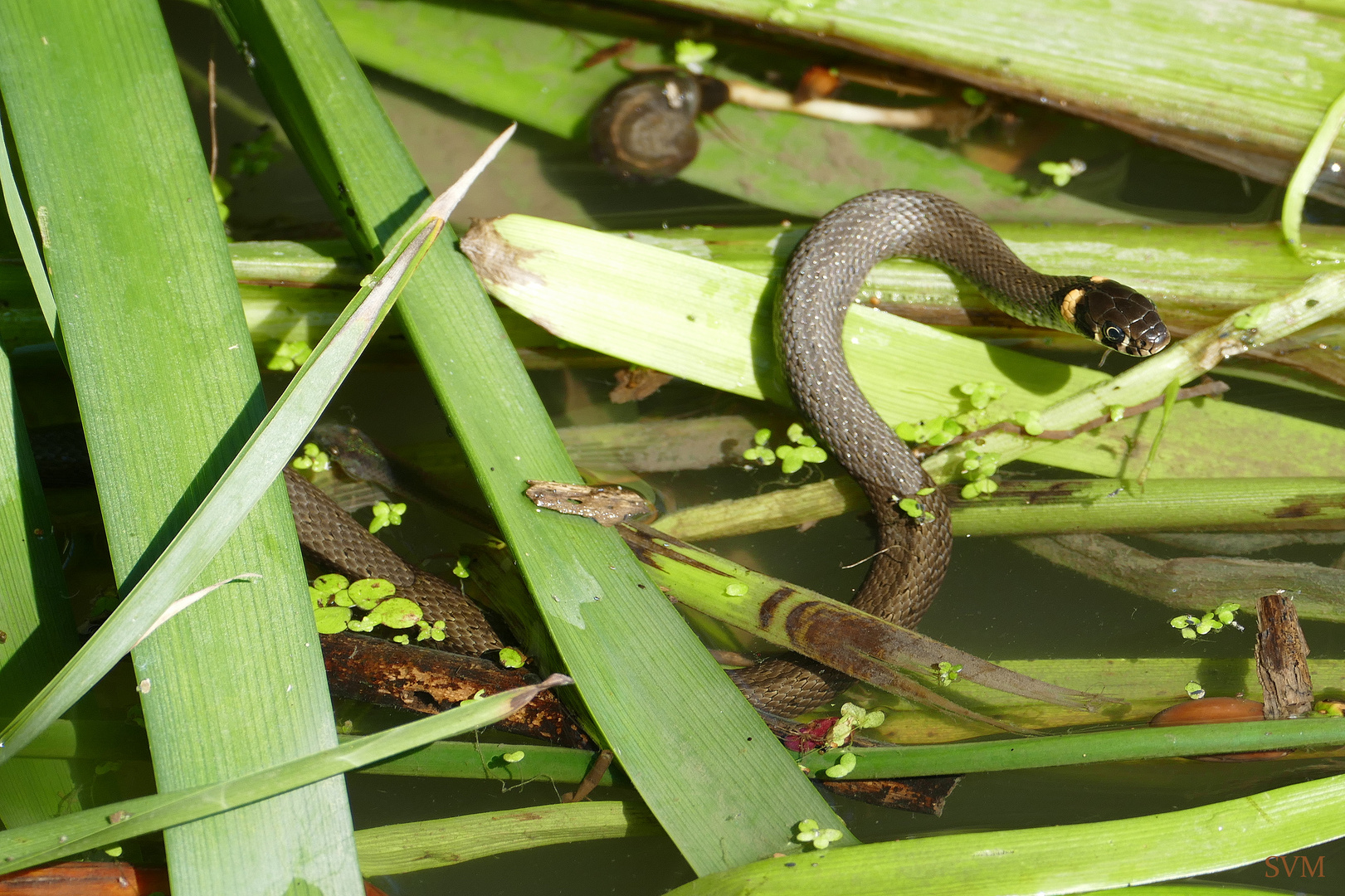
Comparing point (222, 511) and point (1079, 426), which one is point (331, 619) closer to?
point (222, 511)

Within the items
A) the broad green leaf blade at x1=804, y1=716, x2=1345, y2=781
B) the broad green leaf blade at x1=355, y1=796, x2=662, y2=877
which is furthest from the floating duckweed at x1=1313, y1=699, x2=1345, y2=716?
the broad green leaf blade at x1=355, y1=796, x2=662, y2=877

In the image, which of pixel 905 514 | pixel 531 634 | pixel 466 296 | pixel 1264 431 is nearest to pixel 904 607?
pixel 905 514

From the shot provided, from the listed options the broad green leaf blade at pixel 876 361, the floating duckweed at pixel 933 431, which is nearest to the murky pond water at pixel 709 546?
the broad green leaf blade at pixel 876 361

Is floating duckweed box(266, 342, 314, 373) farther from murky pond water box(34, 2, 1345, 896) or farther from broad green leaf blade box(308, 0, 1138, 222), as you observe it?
broad green leaf blade box(308, 0, 1138, 222)

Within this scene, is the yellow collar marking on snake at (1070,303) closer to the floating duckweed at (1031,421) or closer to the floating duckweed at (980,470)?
the floating duckweed at (1031,421)

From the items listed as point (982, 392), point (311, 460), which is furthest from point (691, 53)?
point (311, 460)

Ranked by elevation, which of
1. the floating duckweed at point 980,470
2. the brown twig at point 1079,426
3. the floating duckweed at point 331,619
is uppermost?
the brown twig at point 1079,426
